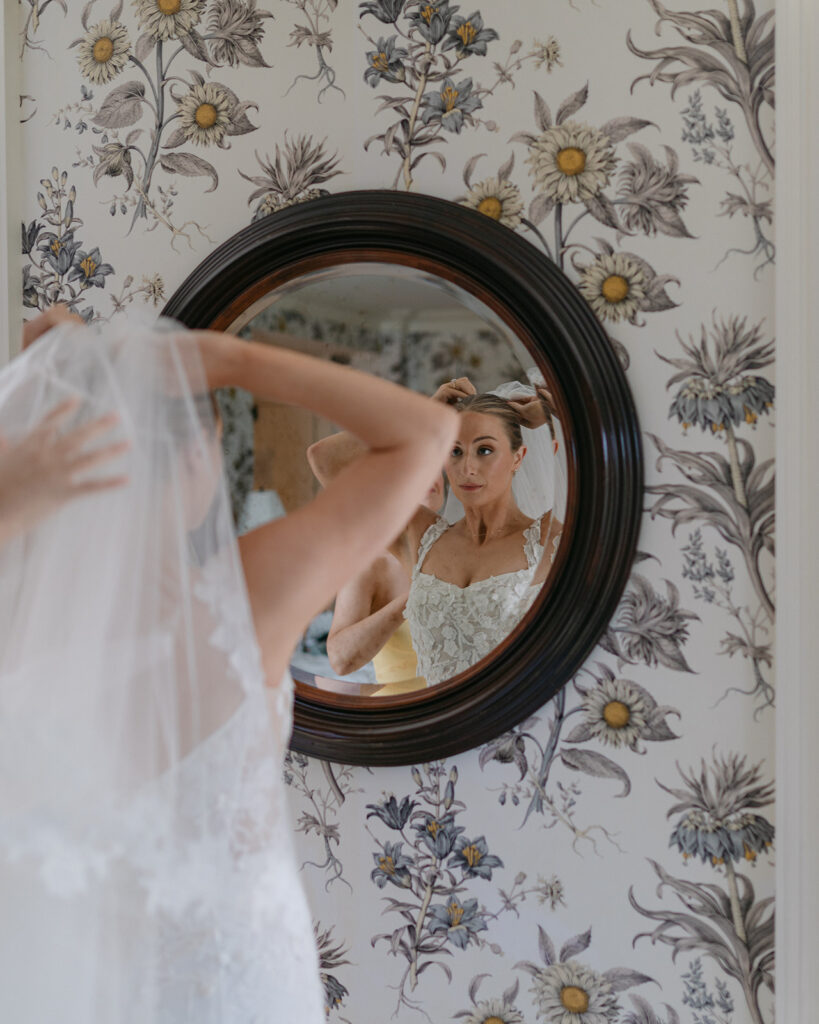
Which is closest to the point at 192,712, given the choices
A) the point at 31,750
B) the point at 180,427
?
the point at 31,750

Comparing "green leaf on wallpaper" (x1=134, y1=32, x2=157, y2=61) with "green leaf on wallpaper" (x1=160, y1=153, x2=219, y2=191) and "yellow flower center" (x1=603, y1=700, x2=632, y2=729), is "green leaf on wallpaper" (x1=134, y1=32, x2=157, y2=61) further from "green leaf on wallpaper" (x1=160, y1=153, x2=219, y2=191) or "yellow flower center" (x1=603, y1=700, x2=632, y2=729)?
"yellow flower center" (x1=603, y1=700, x2=632, y2=729)

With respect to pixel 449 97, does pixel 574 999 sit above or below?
below

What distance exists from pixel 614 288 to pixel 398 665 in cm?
64

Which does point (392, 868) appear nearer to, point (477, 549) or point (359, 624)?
point (359, 624)

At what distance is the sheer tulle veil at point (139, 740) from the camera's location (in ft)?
2.62

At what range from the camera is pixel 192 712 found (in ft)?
2.74

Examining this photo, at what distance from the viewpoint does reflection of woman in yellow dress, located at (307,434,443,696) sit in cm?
149

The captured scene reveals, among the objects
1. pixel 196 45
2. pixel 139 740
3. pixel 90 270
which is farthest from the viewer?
pixel 90 270

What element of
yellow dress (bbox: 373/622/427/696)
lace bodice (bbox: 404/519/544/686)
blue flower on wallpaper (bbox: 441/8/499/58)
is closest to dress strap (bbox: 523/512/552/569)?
lace bodice (bbox: 404/519/544/686)

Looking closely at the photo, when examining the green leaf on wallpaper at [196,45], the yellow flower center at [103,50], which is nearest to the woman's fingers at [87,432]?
the green leaf on wallpaper at [196,45]

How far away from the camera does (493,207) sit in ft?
4.70

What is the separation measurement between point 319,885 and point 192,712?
87 cm

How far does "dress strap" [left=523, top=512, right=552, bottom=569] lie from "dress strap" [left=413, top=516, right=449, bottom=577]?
0.39ft

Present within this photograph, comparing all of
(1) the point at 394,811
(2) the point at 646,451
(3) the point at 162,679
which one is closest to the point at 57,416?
(3) the point at 162,679
